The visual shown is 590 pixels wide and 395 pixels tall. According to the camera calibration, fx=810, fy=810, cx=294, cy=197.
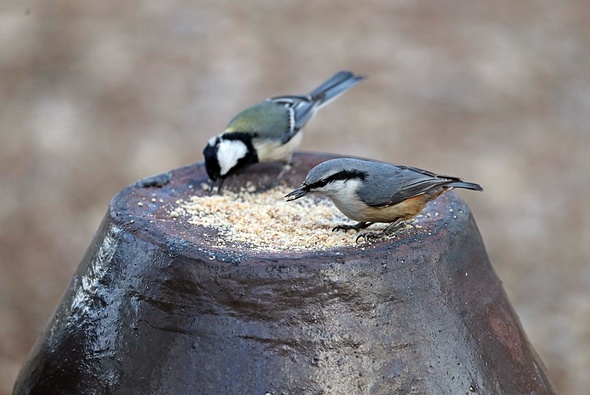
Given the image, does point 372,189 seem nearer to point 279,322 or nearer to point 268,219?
point 268,219

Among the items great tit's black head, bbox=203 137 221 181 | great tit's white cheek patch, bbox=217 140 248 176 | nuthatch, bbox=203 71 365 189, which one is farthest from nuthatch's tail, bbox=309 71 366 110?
great tit's black head, bbox=203 137 221 181

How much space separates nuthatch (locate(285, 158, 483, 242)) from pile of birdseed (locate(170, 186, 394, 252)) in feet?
0.34

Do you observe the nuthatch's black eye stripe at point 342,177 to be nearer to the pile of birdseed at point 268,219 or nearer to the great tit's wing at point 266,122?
the pile of birdseed at point 268,219

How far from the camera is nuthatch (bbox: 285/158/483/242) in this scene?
9.90ft

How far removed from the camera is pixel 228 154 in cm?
388

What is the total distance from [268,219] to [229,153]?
763 mm

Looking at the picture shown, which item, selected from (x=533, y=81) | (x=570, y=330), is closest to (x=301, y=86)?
(x=533, y=81)

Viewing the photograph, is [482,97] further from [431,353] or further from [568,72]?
[431,353]

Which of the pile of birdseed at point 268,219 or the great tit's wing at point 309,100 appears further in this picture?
the great tit's wing at point 309,100

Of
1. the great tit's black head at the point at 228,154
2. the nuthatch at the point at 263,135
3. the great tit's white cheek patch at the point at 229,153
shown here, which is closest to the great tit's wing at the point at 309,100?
the nuthatch at the point at 263,135

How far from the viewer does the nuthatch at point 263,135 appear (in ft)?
12.5

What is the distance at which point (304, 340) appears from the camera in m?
2.50

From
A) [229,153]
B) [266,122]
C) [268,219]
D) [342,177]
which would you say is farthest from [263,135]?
[342,177]

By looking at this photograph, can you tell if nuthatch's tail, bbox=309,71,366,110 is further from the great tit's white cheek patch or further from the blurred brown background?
the blurred brown background
